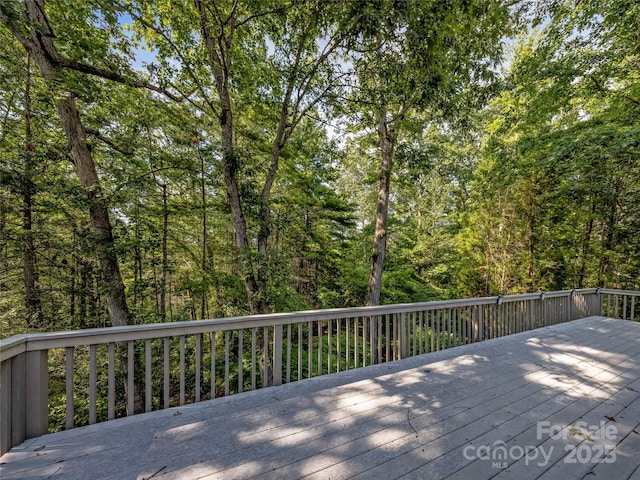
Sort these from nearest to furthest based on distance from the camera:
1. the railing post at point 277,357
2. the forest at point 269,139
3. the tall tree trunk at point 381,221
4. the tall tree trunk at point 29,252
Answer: the railing post at point 277,357 → the forest at point 269,139 → the tall tree trunk at point 29,252 → the tall tree trunk at point 381,221

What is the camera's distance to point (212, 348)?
8.09 ft

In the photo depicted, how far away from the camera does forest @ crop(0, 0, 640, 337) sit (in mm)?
3729

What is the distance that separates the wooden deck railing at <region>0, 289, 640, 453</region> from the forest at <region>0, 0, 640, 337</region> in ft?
4.09

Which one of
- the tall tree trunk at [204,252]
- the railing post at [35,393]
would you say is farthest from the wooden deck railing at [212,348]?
the tall tree trunk at [204,252]

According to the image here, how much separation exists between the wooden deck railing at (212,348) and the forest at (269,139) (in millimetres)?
1248

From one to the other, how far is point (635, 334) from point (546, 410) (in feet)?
12.4

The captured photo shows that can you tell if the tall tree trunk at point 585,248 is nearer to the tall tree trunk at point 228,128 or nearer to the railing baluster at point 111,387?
the tall tree trunk at point 228,128

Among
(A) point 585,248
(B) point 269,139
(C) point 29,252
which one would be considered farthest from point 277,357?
(A) point 585,248

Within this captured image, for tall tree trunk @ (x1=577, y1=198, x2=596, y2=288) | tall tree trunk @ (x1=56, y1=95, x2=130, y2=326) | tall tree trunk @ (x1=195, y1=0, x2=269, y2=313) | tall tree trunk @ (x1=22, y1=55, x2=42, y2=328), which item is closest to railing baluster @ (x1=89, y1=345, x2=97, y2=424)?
tall tree trunk @ (x1=195, y1=0, x2=269, y2=313)

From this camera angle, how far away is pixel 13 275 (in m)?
4.68

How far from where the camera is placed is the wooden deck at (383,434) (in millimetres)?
1372

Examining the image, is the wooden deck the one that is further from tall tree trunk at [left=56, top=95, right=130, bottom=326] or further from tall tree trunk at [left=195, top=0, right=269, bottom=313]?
tall tree trunk at [left=56, top=95, right=130, bottom=326]

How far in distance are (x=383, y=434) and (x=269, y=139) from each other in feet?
22.1

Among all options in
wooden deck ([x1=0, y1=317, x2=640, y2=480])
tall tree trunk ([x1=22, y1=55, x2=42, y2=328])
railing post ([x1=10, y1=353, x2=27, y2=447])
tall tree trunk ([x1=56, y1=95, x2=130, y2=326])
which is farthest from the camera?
tall tree trunk ([x1=22, y1=55, x2=42, y2=328])
